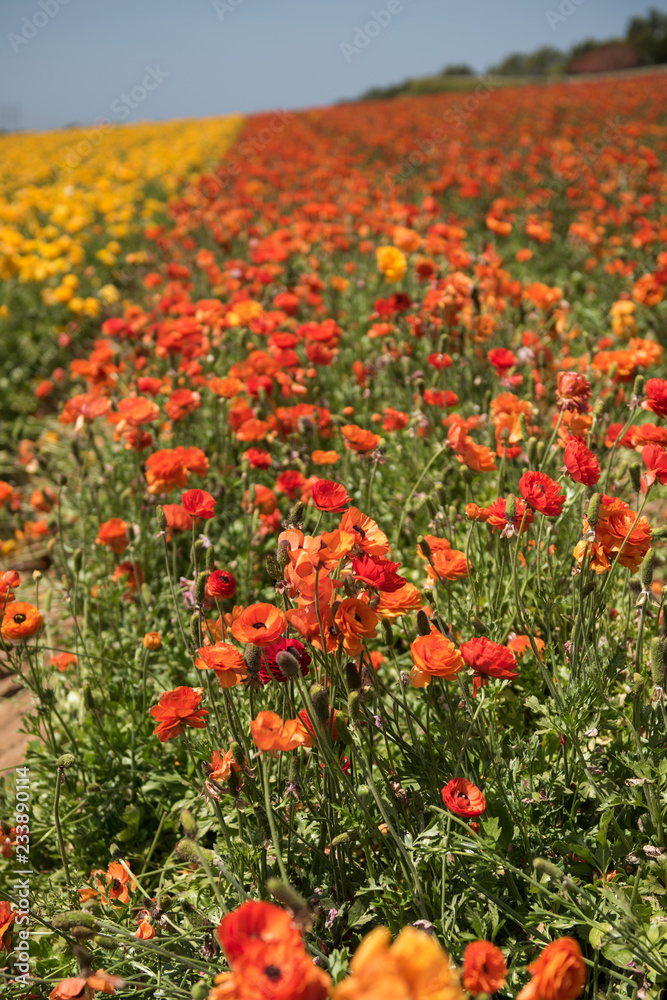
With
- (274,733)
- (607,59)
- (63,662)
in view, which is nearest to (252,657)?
(274,733)

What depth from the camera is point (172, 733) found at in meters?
1.51

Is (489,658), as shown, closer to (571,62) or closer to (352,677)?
(352,677)

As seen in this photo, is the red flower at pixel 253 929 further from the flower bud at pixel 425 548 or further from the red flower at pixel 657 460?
the red flower at pixel 657 460

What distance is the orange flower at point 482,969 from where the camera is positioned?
3.18 feet

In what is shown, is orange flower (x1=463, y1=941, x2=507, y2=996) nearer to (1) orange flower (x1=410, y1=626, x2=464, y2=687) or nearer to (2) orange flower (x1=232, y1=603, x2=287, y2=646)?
(1) orange flower (x1=410, y1=626, x2=464, y2=687)

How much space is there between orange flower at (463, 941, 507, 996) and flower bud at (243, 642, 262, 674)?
60 centimetres

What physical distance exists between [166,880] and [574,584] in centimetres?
143

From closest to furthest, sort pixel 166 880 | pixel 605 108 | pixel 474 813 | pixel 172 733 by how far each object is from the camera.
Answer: pixel 474 813 → pixel 172 733 → pixel 166 880 → pixel 605 108

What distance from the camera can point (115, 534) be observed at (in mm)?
2521

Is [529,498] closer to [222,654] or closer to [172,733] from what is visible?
[222,654]

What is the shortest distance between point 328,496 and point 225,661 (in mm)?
421

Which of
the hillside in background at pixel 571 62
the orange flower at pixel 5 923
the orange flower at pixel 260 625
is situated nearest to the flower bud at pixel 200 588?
the orange flower at pixel 260 625

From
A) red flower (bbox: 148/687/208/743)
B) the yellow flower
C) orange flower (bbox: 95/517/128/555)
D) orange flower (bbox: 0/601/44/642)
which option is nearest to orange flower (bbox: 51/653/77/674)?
orange flower (bbox: 95/517/128/555)

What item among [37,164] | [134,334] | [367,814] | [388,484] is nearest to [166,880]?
[367,814]
